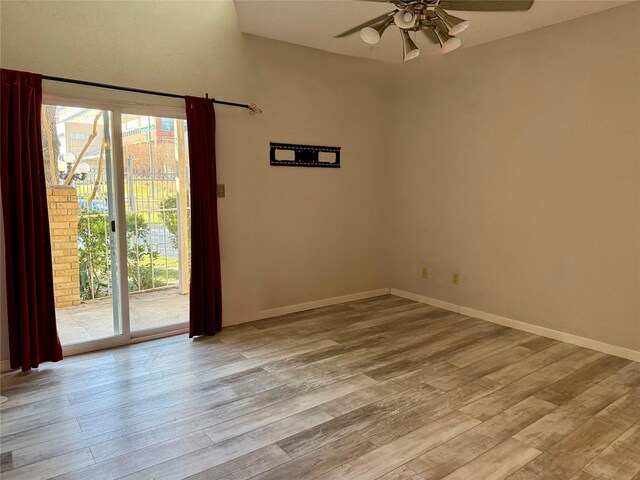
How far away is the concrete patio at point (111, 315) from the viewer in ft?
11.5

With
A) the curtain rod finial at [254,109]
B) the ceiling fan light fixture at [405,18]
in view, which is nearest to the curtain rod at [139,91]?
the curtain rod finial at [254,109]

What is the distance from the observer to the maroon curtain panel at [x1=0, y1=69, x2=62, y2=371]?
2.93 metres

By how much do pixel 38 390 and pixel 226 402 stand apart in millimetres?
1291

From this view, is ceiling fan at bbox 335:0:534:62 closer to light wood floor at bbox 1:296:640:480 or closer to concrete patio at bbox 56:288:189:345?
light wood floor at bbox 1:296:640:480

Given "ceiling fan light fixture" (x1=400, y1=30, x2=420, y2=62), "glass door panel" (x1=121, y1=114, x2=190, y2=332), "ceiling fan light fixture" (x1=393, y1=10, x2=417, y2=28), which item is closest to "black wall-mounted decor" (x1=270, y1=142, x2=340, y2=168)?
"glass door panel" (x1=121, y1=114, x2=190, y2=332)

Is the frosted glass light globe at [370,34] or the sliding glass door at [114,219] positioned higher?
the frosted glass light globe at [370,34]

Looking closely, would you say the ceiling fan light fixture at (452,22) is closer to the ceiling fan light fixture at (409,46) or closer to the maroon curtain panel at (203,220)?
the ceiling fan light fixture at (409,46)

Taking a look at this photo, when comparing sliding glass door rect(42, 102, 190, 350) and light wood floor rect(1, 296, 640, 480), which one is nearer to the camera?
light wood floor rect(1, 296, 640, 480)

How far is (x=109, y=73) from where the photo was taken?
3367 millimetres

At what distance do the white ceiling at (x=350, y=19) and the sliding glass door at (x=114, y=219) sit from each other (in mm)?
1176

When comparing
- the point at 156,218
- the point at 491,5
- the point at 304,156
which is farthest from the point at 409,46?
the point at 156,218

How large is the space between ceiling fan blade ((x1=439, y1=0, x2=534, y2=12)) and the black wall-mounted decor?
2.05m

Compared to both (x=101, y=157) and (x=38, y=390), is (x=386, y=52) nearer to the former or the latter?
(x=101, y=157)

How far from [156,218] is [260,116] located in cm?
139
